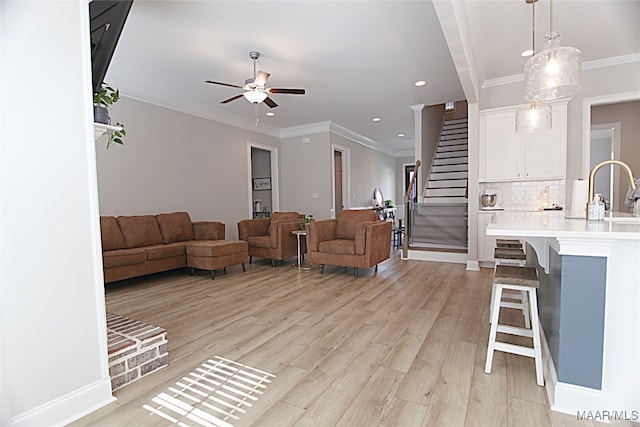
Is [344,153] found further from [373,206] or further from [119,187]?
[119,187]

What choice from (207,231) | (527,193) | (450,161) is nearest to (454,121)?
(450,161)

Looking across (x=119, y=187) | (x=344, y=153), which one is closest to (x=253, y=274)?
(x=119, y=187)

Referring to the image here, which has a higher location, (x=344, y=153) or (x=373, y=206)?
(x=344, y=153)

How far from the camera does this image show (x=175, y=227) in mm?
4715

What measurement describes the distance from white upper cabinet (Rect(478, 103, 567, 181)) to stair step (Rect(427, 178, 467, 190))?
201cm

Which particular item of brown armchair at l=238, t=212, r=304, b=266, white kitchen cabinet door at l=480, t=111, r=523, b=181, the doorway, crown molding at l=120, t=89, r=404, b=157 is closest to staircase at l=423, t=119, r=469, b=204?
white kitchen cabinet door at l=480, t=111, r=523, b=181

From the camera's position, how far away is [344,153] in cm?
765

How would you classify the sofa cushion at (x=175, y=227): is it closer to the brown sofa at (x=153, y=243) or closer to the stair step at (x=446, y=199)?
the brown sofa at (x=153, y=243)

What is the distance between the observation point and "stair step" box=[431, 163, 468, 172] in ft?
22.6

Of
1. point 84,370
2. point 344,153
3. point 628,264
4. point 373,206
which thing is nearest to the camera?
point 628,264

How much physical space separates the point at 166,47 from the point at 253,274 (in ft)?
9.75

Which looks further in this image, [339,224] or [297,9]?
[339,224]

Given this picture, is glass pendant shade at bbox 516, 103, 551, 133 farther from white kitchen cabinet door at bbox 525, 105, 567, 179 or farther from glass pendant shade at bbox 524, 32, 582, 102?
white kitchen cabinet door at bbox 525, 105, 567, 179

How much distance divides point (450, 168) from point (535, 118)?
4.15 meters
